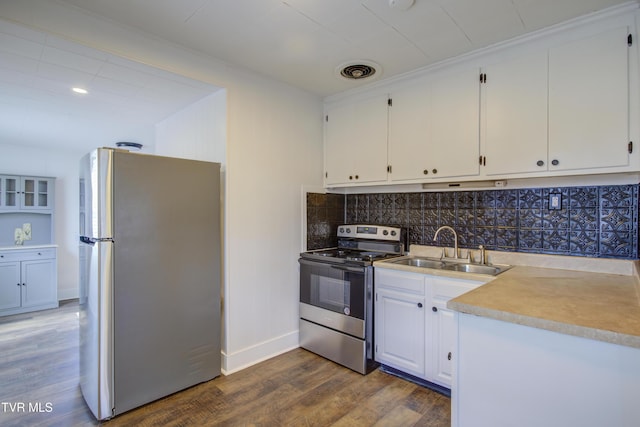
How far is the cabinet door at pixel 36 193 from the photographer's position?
4547mm

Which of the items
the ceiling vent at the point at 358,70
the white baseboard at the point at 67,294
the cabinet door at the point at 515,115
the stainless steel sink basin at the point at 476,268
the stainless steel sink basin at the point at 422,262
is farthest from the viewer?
the white baseboard at the point at 67,294

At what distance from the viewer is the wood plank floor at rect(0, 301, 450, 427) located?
6.44 ft

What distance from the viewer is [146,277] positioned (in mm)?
2092

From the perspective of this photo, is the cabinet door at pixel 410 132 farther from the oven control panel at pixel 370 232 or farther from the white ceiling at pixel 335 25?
the oven control panel at pixel 370 232

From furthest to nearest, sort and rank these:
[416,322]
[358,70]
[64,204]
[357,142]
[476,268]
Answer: [64,204], [357,142], [358,70], [476,268], [416,322]

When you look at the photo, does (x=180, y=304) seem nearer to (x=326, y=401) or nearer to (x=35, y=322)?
(x=326, y=401)

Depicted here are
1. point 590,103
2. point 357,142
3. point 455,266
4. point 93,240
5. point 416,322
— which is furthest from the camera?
point 357,142

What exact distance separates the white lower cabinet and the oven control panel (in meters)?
0.52

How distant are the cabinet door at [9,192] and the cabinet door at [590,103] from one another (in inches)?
246

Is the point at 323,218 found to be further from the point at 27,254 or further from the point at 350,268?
the point at 27,254

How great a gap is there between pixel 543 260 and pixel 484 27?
162 centimetres

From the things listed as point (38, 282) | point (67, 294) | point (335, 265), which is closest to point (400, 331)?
point (335, 265)

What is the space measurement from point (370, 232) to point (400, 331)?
1.00m

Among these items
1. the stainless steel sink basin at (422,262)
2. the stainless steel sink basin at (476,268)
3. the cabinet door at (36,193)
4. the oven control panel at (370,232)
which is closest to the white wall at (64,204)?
the cabinet door at (36,193)
